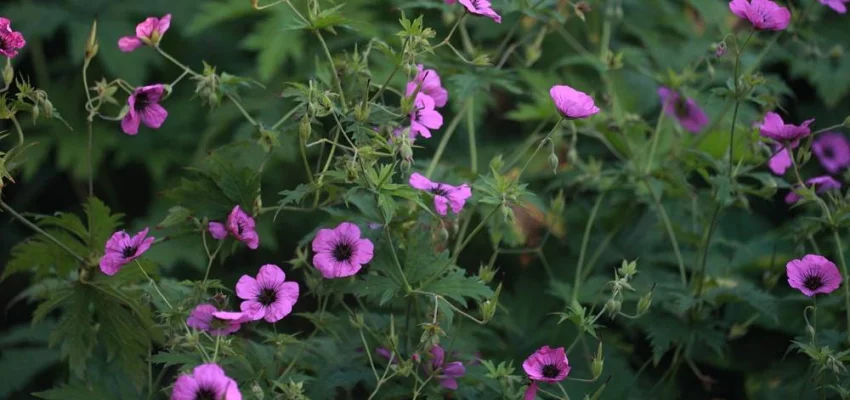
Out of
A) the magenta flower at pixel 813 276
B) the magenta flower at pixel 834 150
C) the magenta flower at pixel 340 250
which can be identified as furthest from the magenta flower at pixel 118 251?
the magenta flower at pixel 834 150

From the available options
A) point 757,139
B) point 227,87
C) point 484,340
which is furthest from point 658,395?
point 227,87

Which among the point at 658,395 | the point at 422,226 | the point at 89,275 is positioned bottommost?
the point at 658,395

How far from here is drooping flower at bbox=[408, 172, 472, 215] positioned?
4.31 feet

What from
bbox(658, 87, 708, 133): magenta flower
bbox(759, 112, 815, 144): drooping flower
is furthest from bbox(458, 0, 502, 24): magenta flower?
bbox(658, 87, 708, 133): magenta flower

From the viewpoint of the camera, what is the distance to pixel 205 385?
1.11m

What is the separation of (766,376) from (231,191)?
0.95 metres

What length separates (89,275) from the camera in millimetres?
1484

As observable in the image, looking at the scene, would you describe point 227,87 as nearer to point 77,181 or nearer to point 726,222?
point 726,222

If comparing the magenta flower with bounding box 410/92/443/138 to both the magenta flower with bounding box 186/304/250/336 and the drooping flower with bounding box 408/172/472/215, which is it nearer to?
the drooping flower with bounding box 408/172/472/215

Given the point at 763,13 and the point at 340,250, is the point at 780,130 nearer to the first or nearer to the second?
the point at 763,13

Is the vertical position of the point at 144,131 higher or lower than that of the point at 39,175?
higher

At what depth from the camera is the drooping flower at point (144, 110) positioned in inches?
53.0

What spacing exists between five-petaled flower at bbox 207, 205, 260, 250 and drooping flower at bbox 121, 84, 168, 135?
15 cm

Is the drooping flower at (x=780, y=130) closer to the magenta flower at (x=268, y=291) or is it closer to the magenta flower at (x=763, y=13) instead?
the magenta flower at (x=763, y=13)
